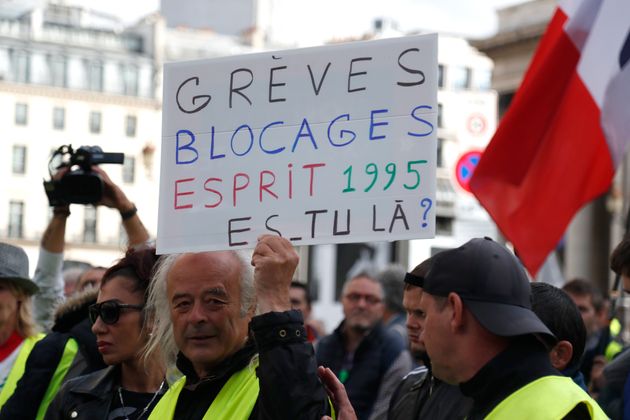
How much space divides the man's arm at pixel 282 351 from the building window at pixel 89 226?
75163 mm

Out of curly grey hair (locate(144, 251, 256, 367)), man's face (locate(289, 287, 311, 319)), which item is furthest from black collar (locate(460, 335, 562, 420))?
man's face (locate(289, 287, 311, 319))

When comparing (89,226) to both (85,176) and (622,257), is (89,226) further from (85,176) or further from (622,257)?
(622,257)

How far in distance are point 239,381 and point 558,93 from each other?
448cm

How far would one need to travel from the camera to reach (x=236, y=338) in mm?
4363

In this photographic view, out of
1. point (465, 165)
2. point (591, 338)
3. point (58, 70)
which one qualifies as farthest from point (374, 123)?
point (58, 70)

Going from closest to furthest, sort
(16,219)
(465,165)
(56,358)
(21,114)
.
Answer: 1. (56,358)
2. (465,165)
3. (16,219)
4. (21,114)

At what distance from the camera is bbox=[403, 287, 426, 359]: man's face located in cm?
554

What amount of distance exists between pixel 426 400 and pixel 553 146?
141 inches

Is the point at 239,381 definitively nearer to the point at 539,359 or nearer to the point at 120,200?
the point at 539,359

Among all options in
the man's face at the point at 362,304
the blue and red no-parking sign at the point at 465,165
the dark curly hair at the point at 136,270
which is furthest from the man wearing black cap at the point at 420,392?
the blue and red no-parking sign at the point at 465,165

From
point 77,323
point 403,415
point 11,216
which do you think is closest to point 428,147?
point 403,415

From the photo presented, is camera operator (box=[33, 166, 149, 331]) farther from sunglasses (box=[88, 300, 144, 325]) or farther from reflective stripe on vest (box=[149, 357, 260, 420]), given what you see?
reflective stripe on vest (box=[149, 357, 260, 420])

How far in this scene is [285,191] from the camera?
432cm

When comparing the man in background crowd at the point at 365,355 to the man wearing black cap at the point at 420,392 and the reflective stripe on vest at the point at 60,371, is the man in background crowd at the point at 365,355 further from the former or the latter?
the reflective stripe on vest at the point at 60,371
